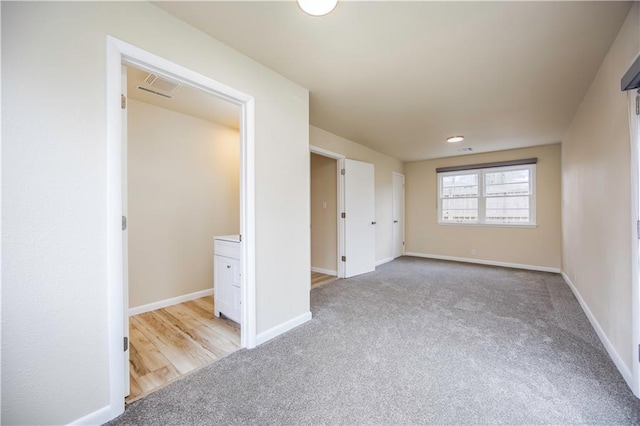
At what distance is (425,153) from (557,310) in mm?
3616

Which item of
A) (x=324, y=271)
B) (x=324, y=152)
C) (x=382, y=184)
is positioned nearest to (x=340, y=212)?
(x=324, y=152)

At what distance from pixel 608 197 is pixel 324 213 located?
353 centimetres

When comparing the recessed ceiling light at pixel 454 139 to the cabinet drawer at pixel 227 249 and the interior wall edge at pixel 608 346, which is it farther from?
the cabinet drawer at pixel 227 249

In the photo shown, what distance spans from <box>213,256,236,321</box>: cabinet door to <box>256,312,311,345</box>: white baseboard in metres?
0.53

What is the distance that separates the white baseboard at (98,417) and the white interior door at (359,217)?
337 cm

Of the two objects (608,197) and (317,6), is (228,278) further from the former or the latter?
(608,197)

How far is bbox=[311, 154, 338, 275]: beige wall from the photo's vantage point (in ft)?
15.2

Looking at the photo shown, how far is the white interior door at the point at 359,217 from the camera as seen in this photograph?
4.41 meters

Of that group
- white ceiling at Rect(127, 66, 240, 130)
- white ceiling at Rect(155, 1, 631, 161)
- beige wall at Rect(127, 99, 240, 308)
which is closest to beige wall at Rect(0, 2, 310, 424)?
white ceiling at Rect(155, 1, 631, 161)

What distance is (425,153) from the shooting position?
5.62 m

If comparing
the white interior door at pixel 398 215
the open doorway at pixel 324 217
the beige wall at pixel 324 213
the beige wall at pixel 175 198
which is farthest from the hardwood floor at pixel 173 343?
the white interior door at pixel 398 215

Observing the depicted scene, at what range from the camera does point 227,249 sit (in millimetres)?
2693

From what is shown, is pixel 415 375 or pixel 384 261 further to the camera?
pixel 384 261

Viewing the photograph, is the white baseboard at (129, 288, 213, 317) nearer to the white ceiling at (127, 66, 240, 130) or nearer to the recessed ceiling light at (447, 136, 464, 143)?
the white ceiling at (127, 66, 240, 130)
